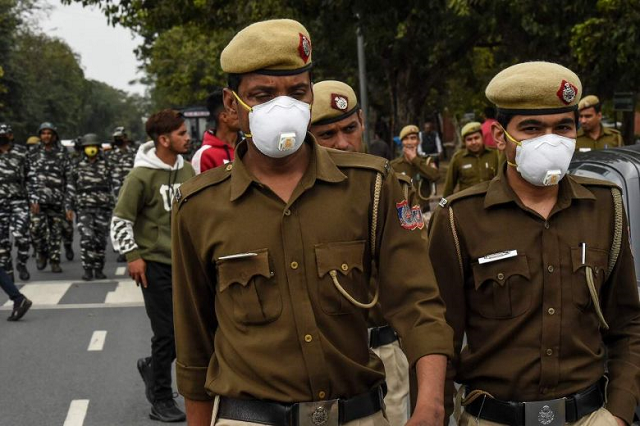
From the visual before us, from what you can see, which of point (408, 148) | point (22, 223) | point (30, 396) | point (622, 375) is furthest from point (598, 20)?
point (622, 375)

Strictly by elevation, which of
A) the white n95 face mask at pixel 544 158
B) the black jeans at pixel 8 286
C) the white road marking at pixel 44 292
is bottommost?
the white road marking at pixel 44 292

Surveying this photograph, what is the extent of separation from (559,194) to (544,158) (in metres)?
0.16

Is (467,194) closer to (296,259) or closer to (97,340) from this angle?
(296,259)

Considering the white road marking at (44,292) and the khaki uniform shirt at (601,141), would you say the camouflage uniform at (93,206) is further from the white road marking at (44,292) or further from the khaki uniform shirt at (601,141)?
the khaki uniform shirt at (601,141)

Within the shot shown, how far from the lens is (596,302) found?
3604 mm

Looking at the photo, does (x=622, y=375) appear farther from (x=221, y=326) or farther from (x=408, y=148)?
(x=408, y=148)

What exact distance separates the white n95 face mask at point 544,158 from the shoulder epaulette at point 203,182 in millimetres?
934

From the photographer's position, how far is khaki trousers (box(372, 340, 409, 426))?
5.27 meters

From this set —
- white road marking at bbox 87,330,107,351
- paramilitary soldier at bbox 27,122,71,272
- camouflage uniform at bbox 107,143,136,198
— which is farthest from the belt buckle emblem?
camouflage uniform at bbox 107,143,136,198

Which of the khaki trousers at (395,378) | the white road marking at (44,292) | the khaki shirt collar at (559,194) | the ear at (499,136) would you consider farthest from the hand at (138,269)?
the white road marking at (44,292)

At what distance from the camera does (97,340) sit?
424 inches

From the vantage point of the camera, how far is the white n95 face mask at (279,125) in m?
3.13

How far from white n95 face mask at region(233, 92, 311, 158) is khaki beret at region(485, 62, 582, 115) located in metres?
0.79

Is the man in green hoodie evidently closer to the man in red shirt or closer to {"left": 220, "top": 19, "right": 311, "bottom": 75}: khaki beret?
the man in red shirt
